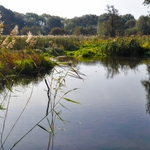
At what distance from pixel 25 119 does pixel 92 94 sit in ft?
6.10

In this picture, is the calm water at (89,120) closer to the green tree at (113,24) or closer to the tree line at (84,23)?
the tree line at (84,23)

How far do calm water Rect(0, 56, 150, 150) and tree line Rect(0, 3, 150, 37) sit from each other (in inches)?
339

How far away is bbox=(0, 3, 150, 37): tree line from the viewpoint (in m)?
31.0

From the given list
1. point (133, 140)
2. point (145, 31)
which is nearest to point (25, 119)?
Answer: point (133, 140)

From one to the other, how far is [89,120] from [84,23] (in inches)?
2382

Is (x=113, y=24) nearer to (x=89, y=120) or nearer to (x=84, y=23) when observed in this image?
(x=89, y=120)

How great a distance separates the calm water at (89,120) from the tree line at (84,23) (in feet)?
28.3

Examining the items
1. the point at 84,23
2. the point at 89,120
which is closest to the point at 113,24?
the point at 89,120

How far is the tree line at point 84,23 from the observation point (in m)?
31.0

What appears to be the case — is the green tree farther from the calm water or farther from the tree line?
the calm water

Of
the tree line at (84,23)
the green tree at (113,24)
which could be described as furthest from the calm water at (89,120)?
the green tree at (113,24)

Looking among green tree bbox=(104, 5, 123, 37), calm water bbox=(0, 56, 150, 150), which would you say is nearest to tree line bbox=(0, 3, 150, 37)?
green tree bbox=(104, 5, 123, 37)

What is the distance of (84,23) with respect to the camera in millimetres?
63188

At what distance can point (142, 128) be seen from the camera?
3.66 metres
